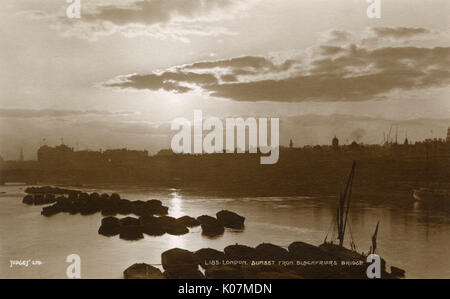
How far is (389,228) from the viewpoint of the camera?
21.5 metres

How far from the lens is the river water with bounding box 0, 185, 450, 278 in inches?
623

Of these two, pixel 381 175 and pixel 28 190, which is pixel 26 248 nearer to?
pixel 28 190

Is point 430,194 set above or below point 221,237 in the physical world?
above

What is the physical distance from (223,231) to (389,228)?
329 inches

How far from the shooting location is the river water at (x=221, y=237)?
1582 centimetres

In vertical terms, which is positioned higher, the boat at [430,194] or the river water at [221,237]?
the boat at [430,194]

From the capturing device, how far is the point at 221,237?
19.4 m

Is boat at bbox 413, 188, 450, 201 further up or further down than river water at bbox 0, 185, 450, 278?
further up

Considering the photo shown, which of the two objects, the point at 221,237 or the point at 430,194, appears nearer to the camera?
the point at 221,237

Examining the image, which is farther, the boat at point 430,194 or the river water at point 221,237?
the boat at point 430,194

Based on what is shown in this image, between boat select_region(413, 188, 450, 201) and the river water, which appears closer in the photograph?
the river water
